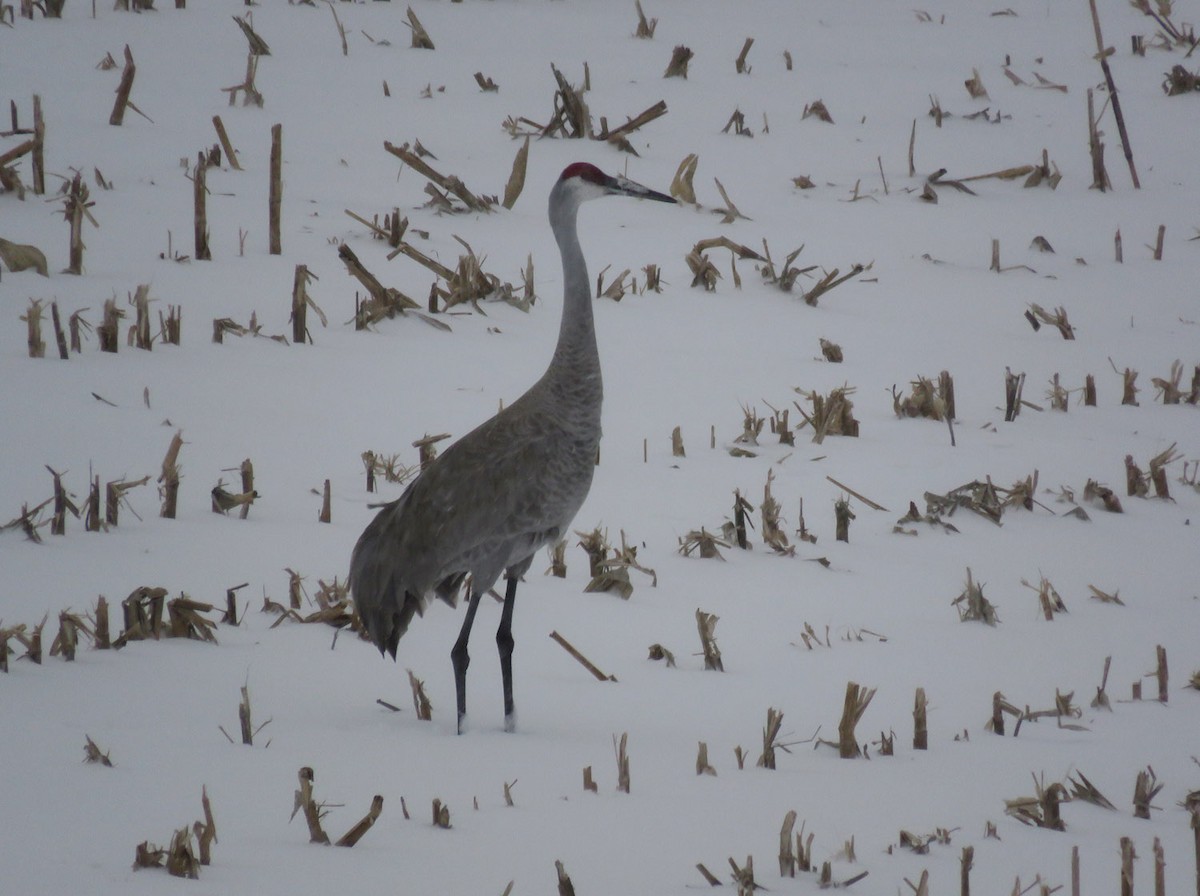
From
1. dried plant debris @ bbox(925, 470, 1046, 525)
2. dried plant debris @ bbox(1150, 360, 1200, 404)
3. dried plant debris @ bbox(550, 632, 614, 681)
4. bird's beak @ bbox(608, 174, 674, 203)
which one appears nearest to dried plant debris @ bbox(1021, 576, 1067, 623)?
dried plant debris @ bbox(925, 470, 1046, 525)

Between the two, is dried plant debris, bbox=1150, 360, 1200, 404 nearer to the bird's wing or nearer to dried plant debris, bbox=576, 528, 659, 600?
dried plant debris, bbox=576, 528, 659, 600

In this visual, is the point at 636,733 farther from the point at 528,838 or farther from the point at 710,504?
the point at 710,504

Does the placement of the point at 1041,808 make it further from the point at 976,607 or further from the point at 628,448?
the point at 628,448

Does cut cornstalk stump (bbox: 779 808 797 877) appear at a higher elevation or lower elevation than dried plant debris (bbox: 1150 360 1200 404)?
lower

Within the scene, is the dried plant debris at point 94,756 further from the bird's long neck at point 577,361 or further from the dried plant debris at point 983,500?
the dried plant debris at point 983,500

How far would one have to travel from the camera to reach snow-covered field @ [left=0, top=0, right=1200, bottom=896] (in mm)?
3773

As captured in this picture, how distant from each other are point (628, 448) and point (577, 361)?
7.69ft

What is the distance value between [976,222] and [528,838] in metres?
8.32

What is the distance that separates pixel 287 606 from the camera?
5.30 m

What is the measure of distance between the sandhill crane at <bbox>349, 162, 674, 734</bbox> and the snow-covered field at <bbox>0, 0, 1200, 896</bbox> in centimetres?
33

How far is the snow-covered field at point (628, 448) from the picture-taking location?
Result: 12.4ft

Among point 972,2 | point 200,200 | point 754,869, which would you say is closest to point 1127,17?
point 972,2

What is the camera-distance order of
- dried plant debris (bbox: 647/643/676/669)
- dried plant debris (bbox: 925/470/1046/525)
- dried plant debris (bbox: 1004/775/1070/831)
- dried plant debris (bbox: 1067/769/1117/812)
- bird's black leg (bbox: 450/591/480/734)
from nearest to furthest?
dried plant debris (bbox: 1004/775/1070/831)
dried plant debris (bbox: 1067/769/1117/812)
bird's black leg (bbox: 450/591/480/734)
dried plant debris (bbox: 647/643/676/669)
dried plant debris (bbox: 925/470/1046/525)

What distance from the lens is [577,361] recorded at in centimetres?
484
